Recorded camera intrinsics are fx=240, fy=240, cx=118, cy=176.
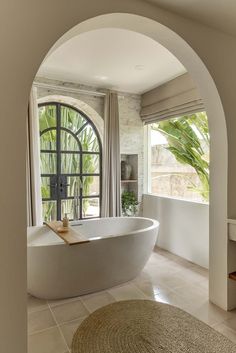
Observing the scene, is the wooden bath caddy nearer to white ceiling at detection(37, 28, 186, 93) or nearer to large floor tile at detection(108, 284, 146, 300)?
large floor tile at detection(108, 284, 146, 300)

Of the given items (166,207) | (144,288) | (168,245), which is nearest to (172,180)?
(166,207)

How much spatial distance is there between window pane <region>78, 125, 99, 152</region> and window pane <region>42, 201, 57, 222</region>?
113 centimetres

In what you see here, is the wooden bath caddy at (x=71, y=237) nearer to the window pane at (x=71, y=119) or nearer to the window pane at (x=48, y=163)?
the window pane at (x=48, y=163)

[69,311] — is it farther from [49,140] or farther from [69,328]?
[49,140]

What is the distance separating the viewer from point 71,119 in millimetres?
4258

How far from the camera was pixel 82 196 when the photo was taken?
432cm

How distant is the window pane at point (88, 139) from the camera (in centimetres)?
435

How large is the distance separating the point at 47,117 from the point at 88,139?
31.6 inches

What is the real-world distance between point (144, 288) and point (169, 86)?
2960 millimetres

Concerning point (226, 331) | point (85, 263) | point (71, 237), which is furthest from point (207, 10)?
point (226, 331)

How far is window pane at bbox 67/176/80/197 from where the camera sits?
4216mm

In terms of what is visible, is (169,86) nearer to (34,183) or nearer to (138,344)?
(34,183)

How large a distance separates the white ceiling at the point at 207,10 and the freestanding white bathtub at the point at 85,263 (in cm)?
221

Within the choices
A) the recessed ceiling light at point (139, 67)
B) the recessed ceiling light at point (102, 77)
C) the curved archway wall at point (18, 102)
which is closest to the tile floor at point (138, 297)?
the curved archway wall at point (18, 102)
